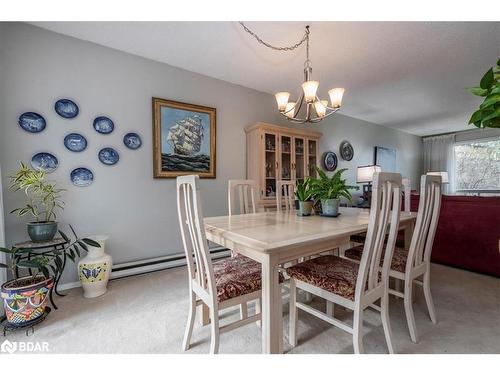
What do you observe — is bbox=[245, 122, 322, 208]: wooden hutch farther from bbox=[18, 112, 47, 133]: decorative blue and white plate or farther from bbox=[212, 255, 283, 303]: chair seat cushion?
bbox=[18, 112, 47, 133]: decorative blue and white plate

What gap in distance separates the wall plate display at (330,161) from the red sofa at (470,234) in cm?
188

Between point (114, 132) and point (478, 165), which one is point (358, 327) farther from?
point (478, 165)

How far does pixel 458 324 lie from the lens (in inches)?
60.0

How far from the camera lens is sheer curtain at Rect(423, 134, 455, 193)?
5695mm

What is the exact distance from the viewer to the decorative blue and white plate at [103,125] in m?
2.21

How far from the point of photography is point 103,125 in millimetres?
2238

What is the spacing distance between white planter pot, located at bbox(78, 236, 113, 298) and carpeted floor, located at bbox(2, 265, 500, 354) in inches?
3.0

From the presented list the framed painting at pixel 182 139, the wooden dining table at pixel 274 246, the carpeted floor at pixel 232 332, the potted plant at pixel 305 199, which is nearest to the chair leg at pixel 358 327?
the carpeted floor at pixel 232 332

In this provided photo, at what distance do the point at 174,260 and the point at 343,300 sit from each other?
198 cm

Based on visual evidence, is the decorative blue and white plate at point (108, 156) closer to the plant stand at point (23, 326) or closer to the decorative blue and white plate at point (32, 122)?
the decorative blue and white plate at point (32, 122)

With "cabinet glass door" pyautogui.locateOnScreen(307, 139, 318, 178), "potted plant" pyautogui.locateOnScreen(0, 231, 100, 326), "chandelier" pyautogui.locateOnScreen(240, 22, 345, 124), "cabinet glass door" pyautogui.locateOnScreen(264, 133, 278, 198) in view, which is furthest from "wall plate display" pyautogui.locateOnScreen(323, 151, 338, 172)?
"potted plant" pyautogui.locateOnScreen(0, 231, 100, 326)

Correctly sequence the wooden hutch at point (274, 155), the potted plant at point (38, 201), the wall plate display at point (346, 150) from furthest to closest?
the wall plate display at point (346, 150) < the wooden hutch at point (274, 155) < the potted plant at point (38, 201)

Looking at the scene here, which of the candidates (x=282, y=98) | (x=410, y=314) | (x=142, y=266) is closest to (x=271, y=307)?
(x=410, y=314)
